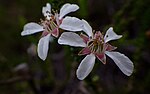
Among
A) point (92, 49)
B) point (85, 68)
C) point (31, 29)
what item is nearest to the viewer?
point (85, 68)

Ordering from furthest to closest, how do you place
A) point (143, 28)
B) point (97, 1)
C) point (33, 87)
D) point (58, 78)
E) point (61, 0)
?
point (97, 1) → point (58, 78) → point (33, 87) → point (143, 28) → point (61, 0)

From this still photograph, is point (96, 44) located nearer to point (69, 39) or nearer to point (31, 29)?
point (69, 39)

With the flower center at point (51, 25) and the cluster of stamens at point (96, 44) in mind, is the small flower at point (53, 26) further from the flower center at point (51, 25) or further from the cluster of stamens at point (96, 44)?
the cluster of stamens at point (96, 44)

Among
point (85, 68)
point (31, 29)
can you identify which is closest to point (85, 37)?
point (85, 68)

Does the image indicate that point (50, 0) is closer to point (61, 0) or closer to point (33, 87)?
point (61, 0)

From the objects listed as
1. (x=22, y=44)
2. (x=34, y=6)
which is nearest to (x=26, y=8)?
(x=34, y=6)

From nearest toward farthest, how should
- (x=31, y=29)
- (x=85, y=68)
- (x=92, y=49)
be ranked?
(x=85, y=68) < (x=92, y=49) < (x=31, y=29)
